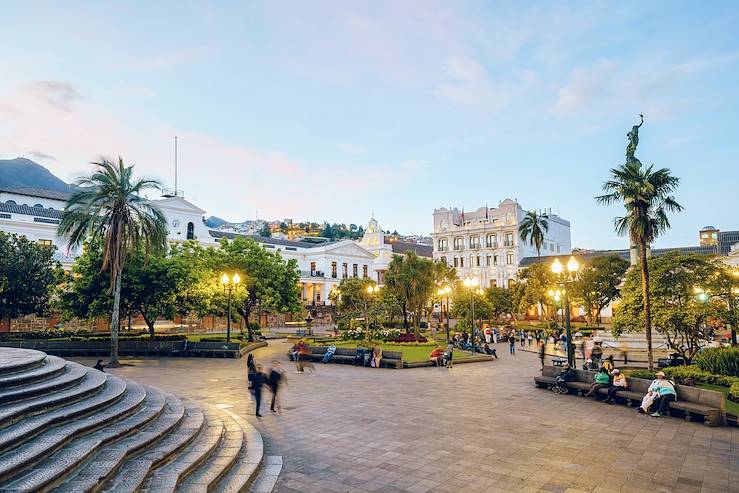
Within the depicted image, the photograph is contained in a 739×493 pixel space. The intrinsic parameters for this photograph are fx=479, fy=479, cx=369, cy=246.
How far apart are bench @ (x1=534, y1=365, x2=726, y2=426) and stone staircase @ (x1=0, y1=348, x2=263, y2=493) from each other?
34.6 feet

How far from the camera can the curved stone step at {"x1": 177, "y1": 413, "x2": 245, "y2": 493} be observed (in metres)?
7.02

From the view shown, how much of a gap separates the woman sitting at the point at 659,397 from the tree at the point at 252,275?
2496 cm

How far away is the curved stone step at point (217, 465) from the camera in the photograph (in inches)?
276

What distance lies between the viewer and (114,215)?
23375 millimetres

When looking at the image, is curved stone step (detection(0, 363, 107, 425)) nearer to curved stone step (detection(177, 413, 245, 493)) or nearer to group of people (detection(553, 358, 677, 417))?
curved stone step (detection(177, 413, 245, 493))

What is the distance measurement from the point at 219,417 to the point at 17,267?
1103 inches

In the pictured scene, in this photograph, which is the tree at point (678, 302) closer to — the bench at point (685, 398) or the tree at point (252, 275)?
the bench at point (685, 398)

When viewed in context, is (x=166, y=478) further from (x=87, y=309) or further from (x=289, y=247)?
(x=289, y=247)

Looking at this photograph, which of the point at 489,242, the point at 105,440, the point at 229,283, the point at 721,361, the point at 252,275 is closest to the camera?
the point at 105,440

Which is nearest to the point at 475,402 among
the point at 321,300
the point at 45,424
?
the point at 45,424

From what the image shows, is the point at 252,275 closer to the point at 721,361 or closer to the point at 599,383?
the point at 599,383

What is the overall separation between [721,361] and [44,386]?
64.9 feet

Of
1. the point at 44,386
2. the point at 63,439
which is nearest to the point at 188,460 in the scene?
the point at 63,439

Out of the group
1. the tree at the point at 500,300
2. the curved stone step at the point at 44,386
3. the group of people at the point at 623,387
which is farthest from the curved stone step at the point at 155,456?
the tree at the point at 500,300
